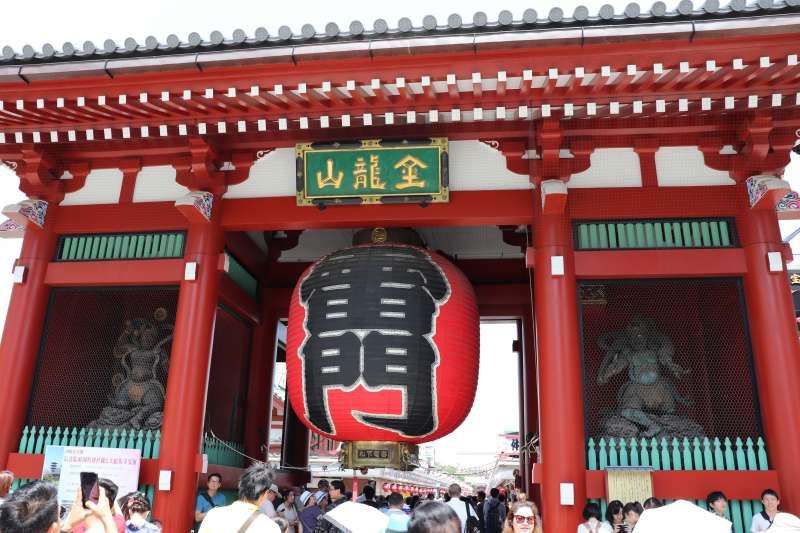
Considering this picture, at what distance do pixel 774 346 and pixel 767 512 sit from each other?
1549 mm

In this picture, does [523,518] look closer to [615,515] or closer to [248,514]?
[248,514]

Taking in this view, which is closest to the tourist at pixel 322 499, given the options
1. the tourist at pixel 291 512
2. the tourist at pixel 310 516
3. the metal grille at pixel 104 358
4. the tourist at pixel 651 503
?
the tourist at pixel 310 516

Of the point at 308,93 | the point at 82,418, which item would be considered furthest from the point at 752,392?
the point at 82,418

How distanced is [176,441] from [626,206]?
213 inches

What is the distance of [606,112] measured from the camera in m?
6.40

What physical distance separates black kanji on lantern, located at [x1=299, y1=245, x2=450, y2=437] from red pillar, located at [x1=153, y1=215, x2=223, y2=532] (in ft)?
3.71

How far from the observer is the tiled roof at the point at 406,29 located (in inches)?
205

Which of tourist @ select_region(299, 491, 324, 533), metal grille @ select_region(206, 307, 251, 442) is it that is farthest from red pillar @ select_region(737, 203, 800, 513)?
metal grille @ select_region(206, 307, 251, 442)

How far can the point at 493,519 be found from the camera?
8539mm

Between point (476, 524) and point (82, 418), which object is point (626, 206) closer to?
point (476, 524)

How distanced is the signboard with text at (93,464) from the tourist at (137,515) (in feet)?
8.77

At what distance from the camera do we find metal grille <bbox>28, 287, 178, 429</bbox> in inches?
296

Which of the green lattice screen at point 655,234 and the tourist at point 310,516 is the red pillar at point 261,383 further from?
the green lattice screen at point 655,234

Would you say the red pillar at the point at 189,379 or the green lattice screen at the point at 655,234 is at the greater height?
the green lattice screen at the point at 655,234
